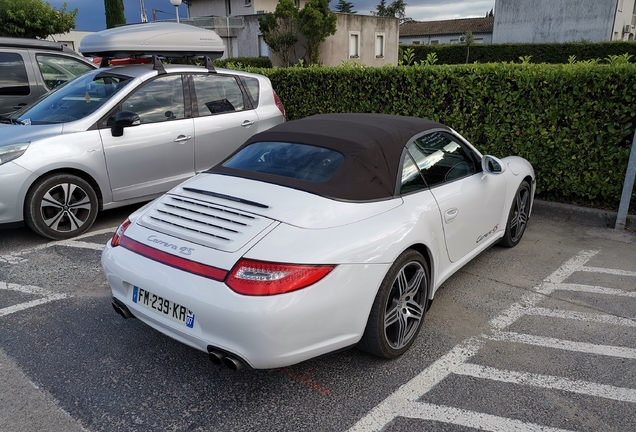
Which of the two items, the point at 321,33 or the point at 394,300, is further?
the point at 321,33

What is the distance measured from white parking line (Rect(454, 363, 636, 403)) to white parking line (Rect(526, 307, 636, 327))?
2.99 ft

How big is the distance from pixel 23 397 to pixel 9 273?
2.08 m

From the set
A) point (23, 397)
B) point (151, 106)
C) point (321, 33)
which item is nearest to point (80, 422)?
point (23, 397)

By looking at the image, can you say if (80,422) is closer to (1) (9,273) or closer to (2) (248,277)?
(2) (248,277)

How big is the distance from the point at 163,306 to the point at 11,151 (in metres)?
3.21

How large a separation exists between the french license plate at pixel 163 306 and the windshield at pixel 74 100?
3275mm

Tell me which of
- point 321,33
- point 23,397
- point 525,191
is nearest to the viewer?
point 23,397

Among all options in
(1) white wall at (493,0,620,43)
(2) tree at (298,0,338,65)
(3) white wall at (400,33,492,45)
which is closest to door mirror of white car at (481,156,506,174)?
(2) tree at (298,0,338,65)

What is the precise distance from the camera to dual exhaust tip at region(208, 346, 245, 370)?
8.43ft

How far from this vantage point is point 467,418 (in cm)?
268

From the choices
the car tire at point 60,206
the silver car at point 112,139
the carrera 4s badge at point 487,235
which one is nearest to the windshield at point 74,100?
the silver car at point 112,139

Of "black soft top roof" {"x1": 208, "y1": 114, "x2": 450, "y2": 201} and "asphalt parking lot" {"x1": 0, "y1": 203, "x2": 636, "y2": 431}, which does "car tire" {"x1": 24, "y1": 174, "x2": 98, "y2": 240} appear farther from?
"black soft top roof" {"x1": 208, "y1": 114, "x2": 450, "y2": 201}

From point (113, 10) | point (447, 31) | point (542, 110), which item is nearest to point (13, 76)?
point (542, 110)

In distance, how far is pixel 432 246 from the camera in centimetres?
340
